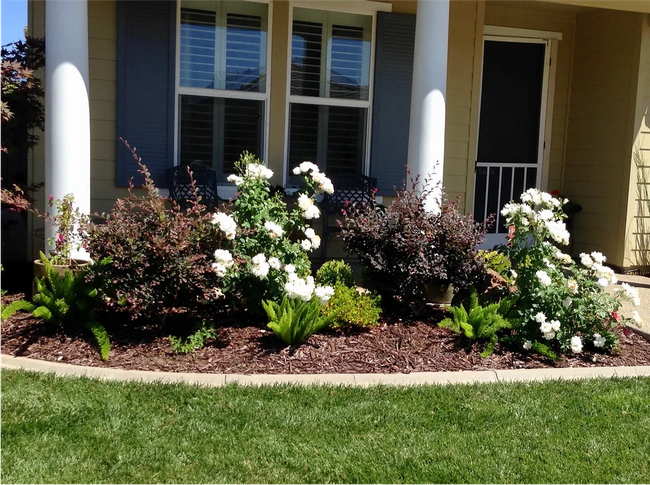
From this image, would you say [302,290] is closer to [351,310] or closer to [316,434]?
[351,310]

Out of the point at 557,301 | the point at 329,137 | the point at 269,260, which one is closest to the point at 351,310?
the point at 269,260

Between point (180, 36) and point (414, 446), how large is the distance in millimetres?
5047

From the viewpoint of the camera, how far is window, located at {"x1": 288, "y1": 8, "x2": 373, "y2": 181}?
7211mm

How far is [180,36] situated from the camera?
6.79 metres

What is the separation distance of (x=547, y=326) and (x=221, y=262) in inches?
88.2

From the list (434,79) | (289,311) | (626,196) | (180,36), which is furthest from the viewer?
(626,196)

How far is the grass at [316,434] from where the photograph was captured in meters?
→ 3.00

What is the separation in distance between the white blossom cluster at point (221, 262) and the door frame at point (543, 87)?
439cm

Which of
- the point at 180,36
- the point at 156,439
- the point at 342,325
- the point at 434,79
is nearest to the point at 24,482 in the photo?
the point at 156,439

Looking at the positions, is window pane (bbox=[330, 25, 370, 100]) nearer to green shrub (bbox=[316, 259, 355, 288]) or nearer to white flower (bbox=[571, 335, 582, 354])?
green shrub (bbox=[316, 259, 355, 288])

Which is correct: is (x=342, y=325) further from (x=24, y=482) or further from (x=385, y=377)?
(x=24, y=482)

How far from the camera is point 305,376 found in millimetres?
4176

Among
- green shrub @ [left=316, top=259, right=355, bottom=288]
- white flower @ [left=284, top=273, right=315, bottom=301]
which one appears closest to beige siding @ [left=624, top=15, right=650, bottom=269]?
green shrub @ [left=316, top=259, right=355, bottom=288]

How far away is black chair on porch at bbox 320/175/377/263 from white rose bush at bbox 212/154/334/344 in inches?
63.3
